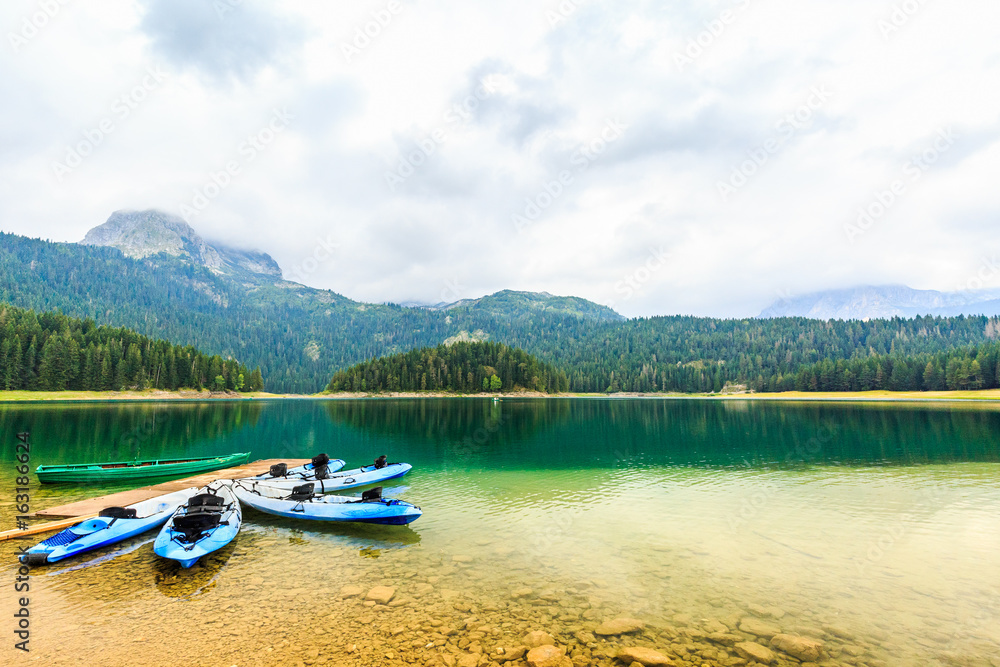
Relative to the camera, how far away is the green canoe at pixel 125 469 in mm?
30734

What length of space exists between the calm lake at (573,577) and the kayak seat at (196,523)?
1128 mm

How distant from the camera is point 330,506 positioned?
22.8 m

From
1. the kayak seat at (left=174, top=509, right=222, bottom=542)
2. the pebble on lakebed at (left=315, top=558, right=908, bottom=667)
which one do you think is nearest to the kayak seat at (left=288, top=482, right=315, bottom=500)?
the kayak seat at (left=174, top=509, right=222, bottom=542)

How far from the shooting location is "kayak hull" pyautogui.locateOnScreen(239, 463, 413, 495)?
2753 cm

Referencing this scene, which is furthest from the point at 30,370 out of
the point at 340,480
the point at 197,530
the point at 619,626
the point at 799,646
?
the point at 799,646

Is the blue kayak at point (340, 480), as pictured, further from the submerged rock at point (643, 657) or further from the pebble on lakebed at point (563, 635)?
the submerged rock at point (643, 657)

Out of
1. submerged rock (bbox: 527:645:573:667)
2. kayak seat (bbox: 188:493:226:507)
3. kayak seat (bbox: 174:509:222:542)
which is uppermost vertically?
kayak seat (bbox: 188:493:226:507)

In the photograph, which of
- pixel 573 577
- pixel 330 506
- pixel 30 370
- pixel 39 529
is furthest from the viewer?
pixel 30 370

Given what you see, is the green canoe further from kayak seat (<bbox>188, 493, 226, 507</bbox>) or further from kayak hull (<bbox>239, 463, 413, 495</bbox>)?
kayak seat (<bbox>188, 493, 226, 507</bbox>)

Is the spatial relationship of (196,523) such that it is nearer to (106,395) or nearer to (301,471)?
(301,471)

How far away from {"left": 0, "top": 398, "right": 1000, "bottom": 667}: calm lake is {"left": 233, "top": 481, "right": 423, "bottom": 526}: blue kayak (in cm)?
66

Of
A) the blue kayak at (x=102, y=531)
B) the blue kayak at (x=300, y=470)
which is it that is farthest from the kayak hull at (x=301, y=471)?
the blue kayak at (x=102, y=531)

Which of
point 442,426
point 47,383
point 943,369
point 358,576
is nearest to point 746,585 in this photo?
point 358,576

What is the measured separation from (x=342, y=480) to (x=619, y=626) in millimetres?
23721
